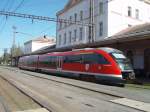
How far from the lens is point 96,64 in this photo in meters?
22.9

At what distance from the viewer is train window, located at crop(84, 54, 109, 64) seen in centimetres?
2195

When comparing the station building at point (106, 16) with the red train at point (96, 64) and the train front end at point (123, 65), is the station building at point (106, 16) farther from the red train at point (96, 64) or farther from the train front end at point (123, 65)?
the train front end at point (123, 65)

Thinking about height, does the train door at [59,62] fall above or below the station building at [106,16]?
below

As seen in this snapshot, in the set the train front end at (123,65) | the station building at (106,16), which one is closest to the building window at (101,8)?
the station building at (106,16)

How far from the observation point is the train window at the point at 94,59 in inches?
864

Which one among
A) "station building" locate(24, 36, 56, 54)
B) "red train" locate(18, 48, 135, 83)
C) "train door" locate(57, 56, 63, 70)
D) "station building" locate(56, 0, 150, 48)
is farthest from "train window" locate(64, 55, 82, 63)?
"station building" locate(24, 36, 56, 54)

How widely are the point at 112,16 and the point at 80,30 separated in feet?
30.9

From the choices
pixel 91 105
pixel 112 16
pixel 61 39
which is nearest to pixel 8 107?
pixel 91 105

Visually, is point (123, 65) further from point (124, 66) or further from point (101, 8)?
point (101, 8)

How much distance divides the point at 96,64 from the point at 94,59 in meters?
0.65

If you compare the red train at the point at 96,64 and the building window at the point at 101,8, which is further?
the building window at the point at 101,8

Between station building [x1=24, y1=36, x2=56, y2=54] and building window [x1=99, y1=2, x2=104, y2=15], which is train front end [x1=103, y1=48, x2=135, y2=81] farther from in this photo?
station building [x1=24, y1=36, x2=56, y2=54]

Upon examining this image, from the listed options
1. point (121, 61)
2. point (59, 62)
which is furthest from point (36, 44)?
point (121, 61)

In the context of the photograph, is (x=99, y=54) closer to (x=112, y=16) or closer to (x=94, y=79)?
(x=94, y=79)
